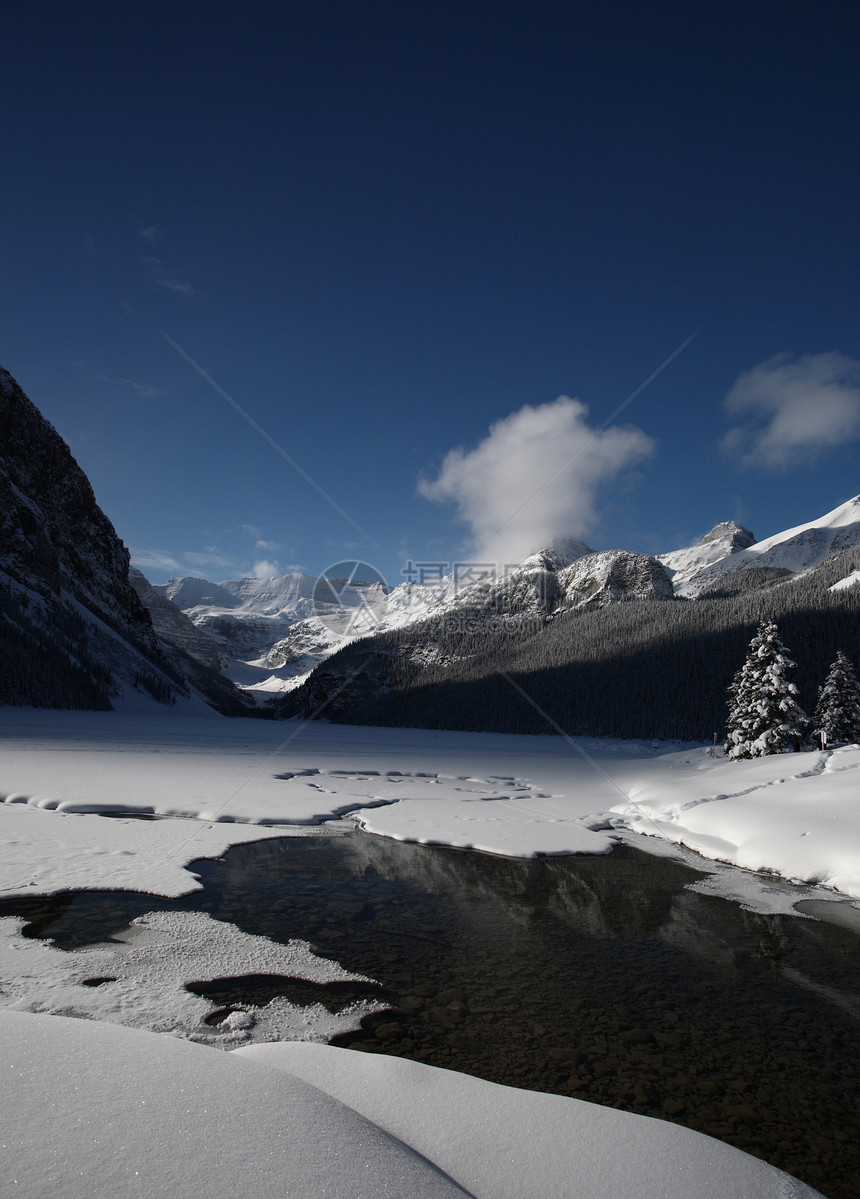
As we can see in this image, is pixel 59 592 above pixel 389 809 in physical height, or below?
above

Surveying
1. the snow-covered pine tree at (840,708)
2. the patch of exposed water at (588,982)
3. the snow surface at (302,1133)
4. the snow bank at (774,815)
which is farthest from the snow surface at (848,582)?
the snow surface at (302,1133)

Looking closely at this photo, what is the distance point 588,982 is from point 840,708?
118 ft

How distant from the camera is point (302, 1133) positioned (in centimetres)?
338

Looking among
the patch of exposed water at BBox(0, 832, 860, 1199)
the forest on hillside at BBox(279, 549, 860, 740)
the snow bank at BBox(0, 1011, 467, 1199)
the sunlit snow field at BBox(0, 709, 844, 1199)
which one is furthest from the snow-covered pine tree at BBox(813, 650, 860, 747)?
the snow bank at BBox(0, 1011, 467, 1199)

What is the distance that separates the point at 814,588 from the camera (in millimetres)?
123062

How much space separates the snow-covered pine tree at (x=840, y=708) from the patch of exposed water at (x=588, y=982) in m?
29.6

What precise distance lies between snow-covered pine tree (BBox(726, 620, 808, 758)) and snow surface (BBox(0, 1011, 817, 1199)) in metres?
A: 31.7

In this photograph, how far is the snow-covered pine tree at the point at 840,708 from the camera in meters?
34.4

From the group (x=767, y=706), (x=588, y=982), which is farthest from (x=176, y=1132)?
(x=767, y=706)

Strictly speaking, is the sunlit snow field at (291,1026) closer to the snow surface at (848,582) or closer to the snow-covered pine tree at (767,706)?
the snow-covered pine tree at (767,706)

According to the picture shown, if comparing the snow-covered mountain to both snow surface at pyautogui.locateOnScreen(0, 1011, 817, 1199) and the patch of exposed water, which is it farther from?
snow surface at pyautogui.locateOnScreen(0, 1011, 817, 1199)

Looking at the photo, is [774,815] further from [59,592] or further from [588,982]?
[59,592]

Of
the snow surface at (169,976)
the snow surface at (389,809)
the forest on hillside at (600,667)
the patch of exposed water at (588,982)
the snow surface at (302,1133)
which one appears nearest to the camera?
the snow surface at (302,1133)

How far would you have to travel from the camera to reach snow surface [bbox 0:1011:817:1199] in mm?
Answer: 2836
